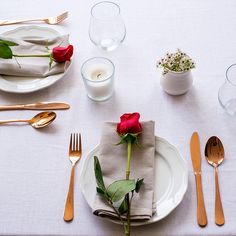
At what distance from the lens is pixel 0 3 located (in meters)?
1.31

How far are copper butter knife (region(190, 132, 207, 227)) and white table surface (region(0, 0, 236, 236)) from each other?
0.01 metres

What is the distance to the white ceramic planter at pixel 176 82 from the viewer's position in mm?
989

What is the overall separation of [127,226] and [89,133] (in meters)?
0.28

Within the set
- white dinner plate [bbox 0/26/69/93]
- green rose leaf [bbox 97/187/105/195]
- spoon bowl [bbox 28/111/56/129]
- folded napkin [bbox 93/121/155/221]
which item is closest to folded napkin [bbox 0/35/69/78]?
white dinner plate [bbox 0/26/69/93]

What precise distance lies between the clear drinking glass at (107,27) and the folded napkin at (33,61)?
9 centimetres

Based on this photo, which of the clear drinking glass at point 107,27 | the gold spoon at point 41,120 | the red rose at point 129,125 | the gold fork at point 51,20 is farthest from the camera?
the gold fork at point 51,20

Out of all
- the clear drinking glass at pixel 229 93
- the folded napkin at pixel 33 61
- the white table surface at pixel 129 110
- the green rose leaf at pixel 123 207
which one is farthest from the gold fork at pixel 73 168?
the clear drinking glass at pixel 229 93

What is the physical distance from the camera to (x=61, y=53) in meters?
1.07

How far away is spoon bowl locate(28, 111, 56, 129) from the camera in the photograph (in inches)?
39.4

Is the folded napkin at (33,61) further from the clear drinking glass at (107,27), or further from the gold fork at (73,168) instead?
the gold fork at (73,168)

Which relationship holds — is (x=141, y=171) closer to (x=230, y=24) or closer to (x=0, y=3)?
(x=230, y=24)

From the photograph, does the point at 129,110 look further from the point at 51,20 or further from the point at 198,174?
the point at 51,20

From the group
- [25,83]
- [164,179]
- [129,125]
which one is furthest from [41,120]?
[164,179]

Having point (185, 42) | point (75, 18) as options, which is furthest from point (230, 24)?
point (75, 18)
